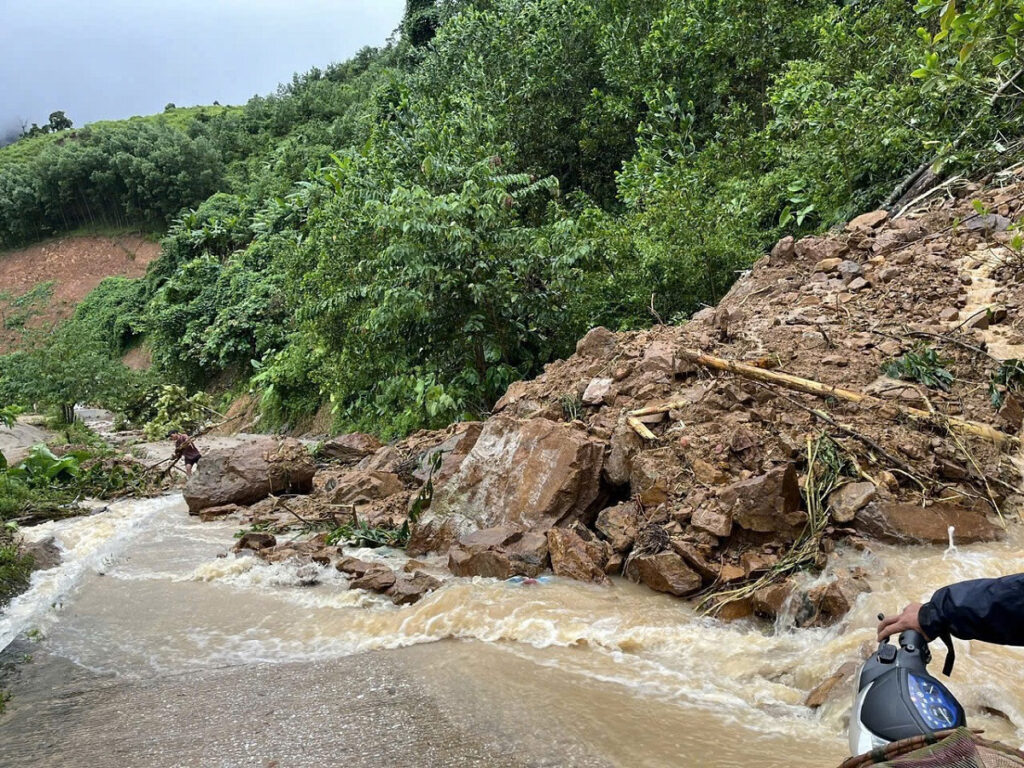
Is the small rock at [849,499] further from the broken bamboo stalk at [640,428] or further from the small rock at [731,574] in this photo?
the broken bamboo stalk at [640,428]

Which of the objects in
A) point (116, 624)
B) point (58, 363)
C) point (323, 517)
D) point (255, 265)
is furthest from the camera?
point (255, 265)

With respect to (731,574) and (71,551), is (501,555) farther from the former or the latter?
(71,551)

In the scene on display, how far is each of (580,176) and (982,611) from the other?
15644 millimetres

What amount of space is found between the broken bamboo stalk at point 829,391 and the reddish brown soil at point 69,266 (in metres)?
41.4

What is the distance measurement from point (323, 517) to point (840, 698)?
17.9 feet

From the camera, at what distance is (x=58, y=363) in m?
19.7

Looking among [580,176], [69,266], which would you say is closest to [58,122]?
[69,266]

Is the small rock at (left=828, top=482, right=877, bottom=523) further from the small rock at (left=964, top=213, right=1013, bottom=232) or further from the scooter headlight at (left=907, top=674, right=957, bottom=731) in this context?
the small rock at (left=964, top=213, right=1013, bottom=232)

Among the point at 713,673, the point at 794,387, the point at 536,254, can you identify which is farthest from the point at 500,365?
the point at 713,673

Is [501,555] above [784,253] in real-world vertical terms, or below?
below

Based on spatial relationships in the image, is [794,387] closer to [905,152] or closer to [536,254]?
[536,254]

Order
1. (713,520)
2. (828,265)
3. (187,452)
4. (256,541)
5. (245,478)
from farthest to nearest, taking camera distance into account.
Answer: (187,452)
(245,478)
(828,265)
(256,541)
(713,520)

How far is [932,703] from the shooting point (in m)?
1.54

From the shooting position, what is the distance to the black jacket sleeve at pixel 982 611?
159cm
